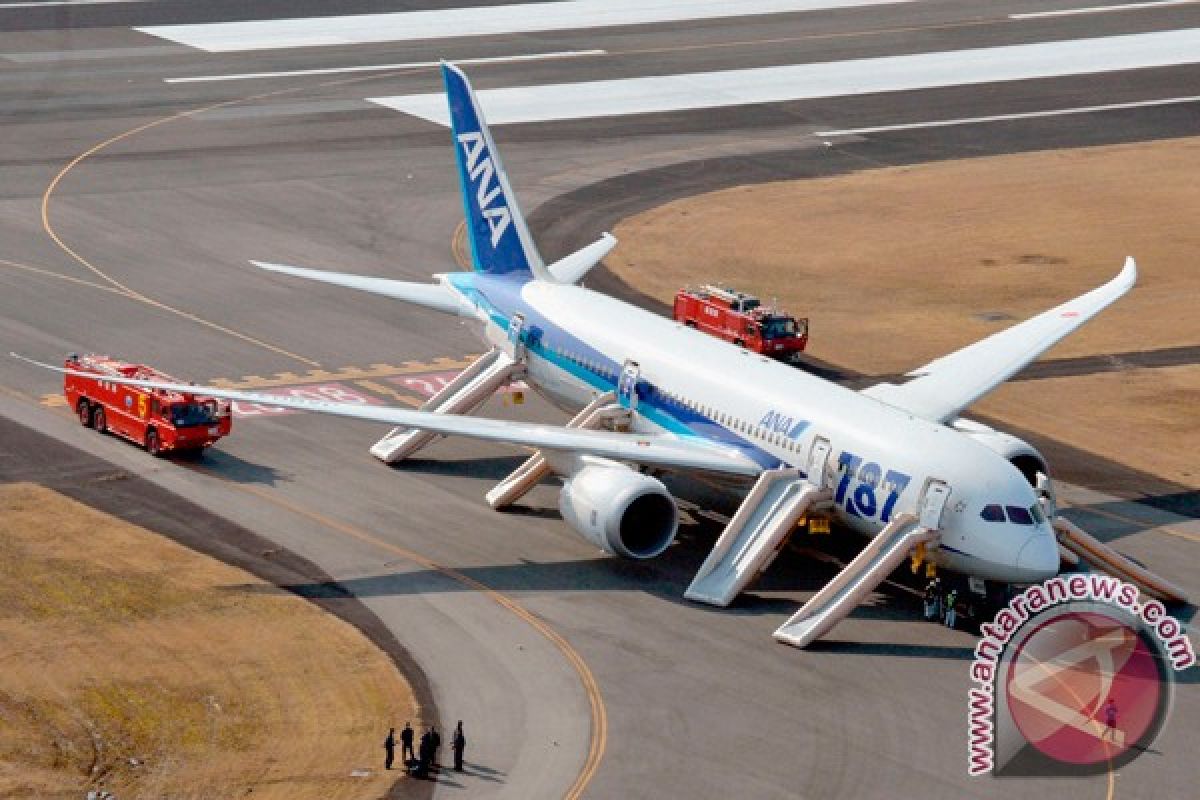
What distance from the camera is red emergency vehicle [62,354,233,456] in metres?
71.4

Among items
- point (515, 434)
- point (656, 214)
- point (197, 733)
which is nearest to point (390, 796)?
point (197, 733)

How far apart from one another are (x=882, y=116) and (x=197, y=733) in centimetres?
8670

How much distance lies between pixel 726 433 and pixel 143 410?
2167cm

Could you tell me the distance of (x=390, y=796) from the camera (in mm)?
48438

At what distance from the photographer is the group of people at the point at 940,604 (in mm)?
59156

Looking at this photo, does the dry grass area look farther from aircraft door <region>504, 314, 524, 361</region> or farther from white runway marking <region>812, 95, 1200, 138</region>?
white runway marking <region>812, 95, 1200, 138</region>

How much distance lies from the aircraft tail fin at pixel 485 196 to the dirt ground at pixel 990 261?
60.2 feet

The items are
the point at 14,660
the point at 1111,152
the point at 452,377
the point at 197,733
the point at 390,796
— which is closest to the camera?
the point at 390,796

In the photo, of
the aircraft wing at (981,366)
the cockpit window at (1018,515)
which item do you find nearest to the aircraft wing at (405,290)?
the aircraft wing at (981,366)

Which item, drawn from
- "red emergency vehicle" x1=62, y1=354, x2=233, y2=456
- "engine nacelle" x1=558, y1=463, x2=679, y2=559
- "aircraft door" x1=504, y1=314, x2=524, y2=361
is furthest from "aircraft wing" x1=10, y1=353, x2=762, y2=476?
"aircraft door" x1=504, y1=314, x2=524, y2=361

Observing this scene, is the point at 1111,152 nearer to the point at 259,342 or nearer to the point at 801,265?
the point at 801,265

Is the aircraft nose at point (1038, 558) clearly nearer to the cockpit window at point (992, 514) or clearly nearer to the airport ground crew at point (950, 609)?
the cockpit window at point (992, 514)

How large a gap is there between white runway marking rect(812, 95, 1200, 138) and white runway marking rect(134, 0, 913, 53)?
33.9 m

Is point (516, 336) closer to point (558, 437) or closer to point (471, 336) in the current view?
point (558, 437)
